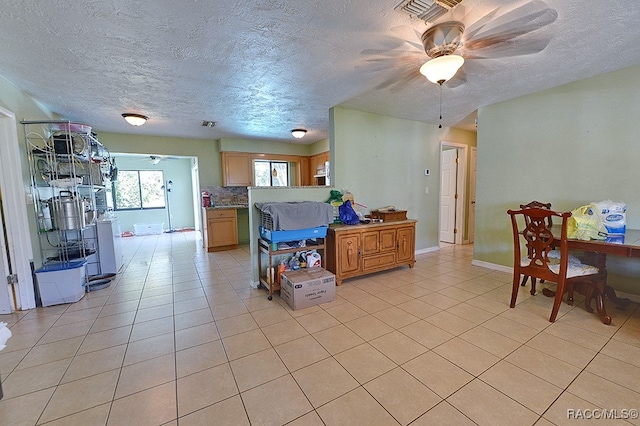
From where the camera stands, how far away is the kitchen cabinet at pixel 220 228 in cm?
534

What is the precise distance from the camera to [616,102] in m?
2.75

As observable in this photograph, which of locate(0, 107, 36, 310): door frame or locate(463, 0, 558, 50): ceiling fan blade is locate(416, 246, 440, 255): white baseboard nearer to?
locate(463, 0, 558, 50): ceiling fan blade

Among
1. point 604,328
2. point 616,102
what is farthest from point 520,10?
point 604,328

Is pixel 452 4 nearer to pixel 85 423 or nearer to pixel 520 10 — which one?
pixel 520 10

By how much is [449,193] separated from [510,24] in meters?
4.14

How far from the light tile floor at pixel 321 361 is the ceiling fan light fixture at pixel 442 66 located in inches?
82.8

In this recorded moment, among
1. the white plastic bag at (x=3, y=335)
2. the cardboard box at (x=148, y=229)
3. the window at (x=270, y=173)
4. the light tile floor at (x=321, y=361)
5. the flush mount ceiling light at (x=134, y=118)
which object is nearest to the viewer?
the light tile floor at (x=321, y=361)

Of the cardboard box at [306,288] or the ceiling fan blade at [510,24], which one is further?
the cardboard box at [306,288]

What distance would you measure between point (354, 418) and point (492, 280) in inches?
114

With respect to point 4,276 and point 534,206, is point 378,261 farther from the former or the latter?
point 4,276

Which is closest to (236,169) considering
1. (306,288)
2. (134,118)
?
(134,118)

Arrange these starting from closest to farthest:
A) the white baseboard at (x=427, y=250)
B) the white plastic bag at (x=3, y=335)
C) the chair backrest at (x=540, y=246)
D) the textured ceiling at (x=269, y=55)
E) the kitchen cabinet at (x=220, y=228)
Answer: the textured ceiling at (x=269, y=55)
the white plastic bag at (x=3, y=335)
the chair backrest at (x=540, y=246)
the white baseboard at (x=427, y=250)
the kitchen cabinet at (x=220, y=228)

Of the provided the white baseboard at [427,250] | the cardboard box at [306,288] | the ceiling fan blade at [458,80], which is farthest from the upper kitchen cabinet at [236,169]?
the ceiling fan blade at [458,80]

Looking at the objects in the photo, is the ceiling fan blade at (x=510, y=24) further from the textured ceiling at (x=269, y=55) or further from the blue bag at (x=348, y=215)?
the blue bag at (x=348, y=215)
